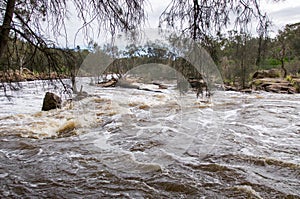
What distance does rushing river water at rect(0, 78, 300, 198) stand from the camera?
2391 mm

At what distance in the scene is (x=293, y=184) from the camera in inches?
98.4

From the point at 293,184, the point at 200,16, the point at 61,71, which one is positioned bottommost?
the point at 293,184

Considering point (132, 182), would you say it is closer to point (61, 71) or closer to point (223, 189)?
point (223, 189)

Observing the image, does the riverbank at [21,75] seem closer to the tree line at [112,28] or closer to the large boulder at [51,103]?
the tree line at [112,28]

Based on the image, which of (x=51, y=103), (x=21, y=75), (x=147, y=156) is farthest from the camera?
(x=51, y=103)

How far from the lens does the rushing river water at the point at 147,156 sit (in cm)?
239

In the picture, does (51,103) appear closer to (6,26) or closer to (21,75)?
(21,75)

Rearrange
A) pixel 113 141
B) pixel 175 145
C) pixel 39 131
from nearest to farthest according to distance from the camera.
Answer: pixel 175 145
pixel 113 141
pixel 39 131

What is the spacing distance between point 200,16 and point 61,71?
3.09 ft

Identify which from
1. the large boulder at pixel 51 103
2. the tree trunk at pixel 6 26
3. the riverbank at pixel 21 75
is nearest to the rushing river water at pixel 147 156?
the riverbank at pixel 21 75

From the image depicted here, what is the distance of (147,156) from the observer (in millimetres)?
3354

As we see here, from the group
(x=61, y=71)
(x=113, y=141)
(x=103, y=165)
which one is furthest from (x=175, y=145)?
(x=61, y=71)

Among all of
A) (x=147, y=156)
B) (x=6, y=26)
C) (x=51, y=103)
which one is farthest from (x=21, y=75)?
→ (x=51, y=103)

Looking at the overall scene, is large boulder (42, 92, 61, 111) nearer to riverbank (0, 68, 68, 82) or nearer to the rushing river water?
the rushing river water
